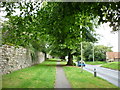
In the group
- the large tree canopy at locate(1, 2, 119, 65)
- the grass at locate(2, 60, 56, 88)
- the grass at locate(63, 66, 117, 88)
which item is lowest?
the grass at locate(63, 66, 117, 88)

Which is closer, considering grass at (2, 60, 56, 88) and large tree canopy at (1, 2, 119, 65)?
large tree canopy at (1, 2, 119, 65)

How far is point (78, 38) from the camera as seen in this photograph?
9875 millimetres

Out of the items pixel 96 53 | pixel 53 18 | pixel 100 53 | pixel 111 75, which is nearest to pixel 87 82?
pixel 53 18

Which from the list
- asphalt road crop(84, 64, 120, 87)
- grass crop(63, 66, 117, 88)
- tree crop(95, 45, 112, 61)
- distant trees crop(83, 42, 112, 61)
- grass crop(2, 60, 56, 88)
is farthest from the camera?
tree crop(95, 45, 112, 61)

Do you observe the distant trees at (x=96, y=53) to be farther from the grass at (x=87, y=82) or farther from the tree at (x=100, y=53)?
the grass at (x=87, y=82)

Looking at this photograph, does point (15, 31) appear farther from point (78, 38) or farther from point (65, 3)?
point (78, 38)

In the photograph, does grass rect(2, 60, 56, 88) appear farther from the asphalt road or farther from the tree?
the tree

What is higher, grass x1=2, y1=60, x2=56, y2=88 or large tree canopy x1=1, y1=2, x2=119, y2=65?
large tree canopy x1=1, y1=2, x2=119, y2=65

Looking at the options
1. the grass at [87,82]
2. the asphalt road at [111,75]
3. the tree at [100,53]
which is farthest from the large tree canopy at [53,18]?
the tree at [100,53]

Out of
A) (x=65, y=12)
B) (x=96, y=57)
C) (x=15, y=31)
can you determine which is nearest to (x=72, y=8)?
(x=65, y=12)

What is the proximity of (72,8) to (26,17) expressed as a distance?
6.93ft

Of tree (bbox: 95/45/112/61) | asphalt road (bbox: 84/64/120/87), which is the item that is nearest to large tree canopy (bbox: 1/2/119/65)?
asphalt road (bbox: 84/64/120/87)

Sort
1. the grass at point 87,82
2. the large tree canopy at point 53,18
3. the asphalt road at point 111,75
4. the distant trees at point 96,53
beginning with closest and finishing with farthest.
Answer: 1. the large tree canopy at point 53,18
2. the grass at point 87,82
3. the asphalt road at point 111,75
4. the distant trees at point 96,53

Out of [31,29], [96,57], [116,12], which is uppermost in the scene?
[116,12]
